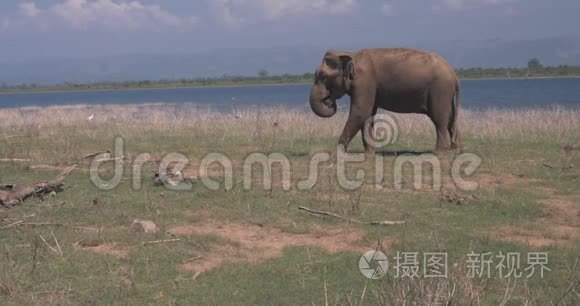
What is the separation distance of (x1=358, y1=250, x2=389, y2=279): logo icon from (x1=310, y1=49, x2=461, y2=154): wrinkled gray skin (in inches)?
225

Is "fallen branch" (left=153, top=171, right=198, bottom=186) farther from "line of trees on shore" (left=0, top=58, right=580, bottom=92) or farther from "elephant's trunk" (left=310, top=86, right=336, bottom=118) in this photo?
"line of trees on shore" (left=0, top=58, right=580, bottom=92)

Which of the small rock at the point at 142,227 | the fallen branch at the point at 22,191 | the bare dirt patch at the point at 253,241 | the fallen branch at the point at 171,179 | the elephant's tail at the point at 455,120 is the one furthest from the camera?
the elephant's tail at the point at 455,120

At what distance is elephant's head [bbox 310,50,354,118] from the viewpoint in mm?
11836

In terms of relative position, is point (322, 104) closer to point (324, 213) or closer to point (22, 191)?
point (324, 213)

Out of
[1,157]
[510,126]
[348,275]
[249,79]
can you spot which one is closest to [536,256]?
[348,275]

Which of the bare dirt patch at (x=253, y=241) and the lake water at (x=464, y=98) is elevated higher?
the bare dirt patch at (x=253, y=241)

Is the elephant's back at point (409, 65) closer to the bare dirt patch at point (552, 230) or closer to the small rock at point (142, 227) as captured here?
the bare dirt patch at point (552, 230)

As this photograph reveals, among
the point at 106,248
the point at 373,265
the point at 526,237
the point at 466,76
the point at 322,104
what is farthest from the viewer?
the point at 466,76

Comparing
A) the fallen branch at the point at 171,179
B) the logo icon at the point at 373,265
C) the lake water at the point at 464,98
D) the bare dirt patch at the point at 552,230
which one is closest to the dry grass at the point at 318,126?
the fallen branch at the point at 171,179

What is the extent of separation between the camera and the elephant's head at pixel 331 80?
1184cm

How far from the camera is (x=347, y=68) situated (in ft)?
38.6

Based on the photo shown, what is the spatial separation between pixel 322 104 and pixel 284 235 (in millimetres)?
5171

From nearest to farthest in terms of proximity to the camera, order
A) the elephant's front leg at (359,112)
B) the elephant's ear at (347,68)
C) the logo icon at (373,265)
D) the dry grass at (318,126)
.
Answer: the logo icon at (373,265), the elephant's ear at (347,68), the elephant's front leg at (359,112), the dry grass at (318,126)

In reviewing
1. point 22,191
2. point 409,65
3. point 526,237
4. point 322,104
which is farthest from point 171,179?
point 526,237
